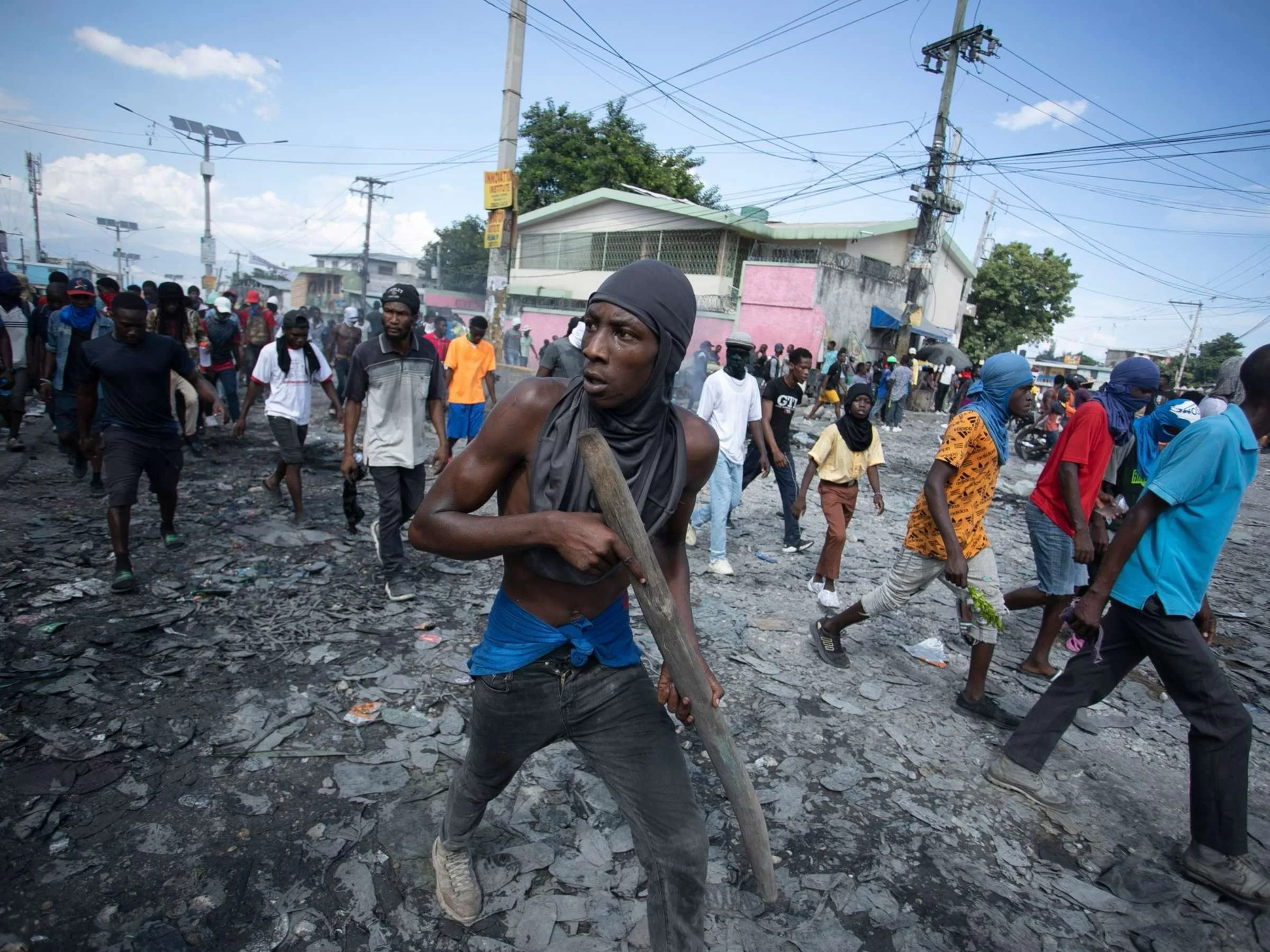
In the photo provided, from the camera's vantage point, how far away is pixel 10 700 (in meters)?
3.14

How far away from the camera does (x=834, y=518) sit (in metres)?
5.34

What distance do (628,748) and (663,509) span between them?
64cm

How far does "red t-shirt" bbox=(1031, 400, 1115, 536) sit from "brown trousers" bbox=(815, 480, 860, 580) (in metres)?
1.44

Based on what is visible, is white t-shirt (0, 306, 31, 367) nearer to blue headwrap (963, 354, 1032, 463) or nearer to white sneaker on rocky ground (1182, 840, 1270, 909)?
blue headwrap (963, 354, 1032, 463)

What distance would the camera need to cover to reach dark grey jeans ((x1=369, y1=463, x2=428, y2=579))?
15.7 feet

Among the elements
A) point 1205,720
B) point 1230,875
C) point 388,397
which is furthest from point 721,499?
point 1230,875

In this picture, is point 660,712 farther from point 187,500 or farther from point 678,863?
point 187,500

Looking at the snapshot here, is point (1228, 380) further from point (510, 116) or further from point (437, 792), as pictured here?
point (510, 116)

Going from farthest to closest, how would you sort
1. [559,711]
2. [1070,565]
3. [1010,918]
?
[1070,565], [1010,918], [559,711]

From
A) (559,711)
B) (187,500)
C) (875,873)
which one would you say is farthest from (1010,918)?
(187,500)

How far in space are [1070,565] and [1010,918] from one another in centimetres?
245

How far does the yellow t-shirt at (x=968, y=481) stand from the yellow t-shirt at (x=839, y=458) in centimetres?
162

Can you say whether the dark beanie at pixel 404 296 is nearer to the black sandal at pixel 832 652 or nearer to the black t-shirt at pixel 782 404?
the black t-shirt at pixel 782 404

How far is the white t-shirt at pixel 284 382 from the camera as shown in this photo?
19.7ft
